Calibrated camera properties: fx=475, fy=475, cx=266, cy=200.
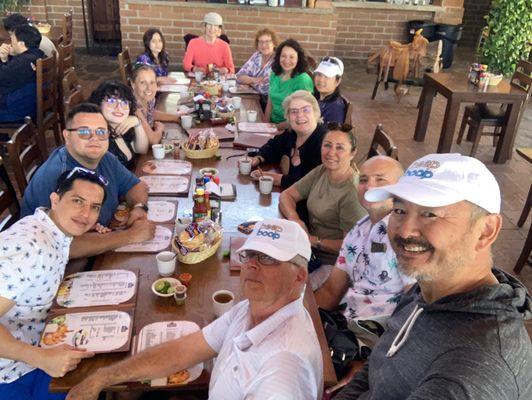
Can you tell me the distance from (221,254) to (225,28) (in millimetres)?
5896

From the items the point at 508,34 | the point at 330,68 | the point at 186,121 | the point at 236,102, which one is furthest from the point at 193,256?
the point at 508,34

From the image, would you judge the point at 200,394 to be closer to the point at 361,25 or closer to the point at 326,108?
the point at 326,108

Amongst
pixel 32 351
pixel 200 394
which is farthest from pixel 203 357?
pixel 32 351

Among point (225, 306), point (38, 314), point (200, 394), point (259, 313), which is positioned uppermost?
point (259, 313)

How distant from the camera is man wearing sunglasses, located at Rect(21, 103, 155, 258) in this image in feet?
6.74

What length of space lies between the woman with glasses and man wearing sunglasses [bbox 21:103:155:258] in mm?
2414

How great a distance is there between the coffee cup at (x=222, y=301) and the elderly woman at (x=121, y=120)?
1.40 meters

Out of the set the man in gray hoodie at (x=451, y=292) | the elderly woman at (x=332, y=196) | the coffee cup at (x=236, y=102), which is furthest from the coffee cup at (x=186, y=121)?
the man in gray hoodie at (x=451, y=292)

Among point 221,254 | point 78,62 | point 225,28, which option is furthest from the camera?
point 78,62

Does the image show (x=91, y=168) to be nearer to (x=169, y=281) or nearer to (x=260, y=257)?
(x=169, y=281)

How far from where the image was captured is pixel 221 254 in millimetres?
2066

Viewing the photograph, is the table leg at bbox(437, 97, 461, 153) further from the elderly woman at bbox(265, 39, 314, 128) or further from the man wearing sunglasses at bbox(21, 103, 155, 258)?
the man wearing sunglasses at bbox(21, 103, 155, 258)

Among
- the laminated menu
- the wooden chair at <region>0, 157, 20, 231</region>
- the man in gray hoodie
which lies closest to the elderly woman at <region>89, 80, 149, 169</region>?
the wooden chair at <region>0, 157, 20, 231</region>

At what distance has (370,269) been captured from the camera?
6.52ft
